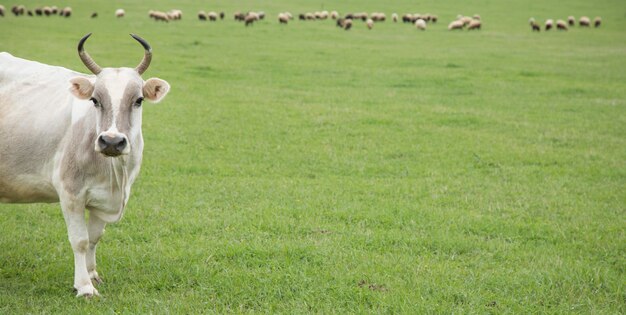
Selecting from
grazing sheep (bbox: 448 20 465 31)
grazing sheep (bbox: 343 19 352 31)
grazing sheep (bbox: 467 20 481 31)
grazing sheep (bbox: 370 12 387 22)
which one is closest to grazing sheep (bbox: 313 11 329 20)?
grazing sheep (bbox: 370 12 387 22)

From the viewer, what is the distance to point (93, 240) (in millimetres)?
6629

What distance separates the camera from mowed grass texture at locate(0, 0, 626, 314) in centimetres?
644

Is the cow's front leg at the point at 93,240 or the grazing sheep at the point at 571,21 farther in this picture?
the grazing sheep at the point at 571,21

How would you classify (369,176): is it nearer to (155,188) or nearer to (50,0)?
(155,188)

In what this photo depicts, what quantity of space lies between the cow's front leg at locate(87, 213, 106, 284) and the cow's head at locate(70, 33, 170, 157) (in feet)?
3.37

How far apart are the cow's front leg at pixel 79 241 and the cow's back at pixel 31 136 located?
47cm

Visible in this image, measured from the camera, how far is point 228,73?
2097 centimetres

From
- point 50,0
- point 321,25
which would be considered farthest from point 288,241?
point 50,0

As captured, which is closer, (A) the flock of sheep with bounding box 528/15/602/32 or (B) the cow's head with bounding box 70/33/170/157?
(B) the cow's head with bounding box 70/33/170/157

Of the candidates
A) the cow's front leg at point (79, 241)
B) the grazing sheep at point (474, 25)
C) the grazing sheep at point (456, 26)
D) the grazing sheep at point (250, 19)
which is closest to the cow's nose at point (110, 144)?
the cow's front leg at point (79, 241)

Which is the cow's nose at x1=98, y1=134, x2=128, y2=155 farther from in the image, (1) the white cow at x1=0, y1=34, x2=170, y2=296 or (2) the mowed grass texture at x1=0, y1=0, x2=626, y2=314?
(2) the mowed grass texture at x1=0, y1=0, x2=626, y2=314

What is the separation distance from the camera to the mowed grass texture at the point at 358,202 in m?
6.44

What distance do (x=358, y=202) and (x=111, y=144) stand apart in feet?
14.0

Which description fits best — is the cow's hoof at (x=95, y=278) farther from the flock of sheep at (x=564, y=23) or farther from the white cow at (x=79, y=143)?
the flock of sheep at (x=564, y=23)
